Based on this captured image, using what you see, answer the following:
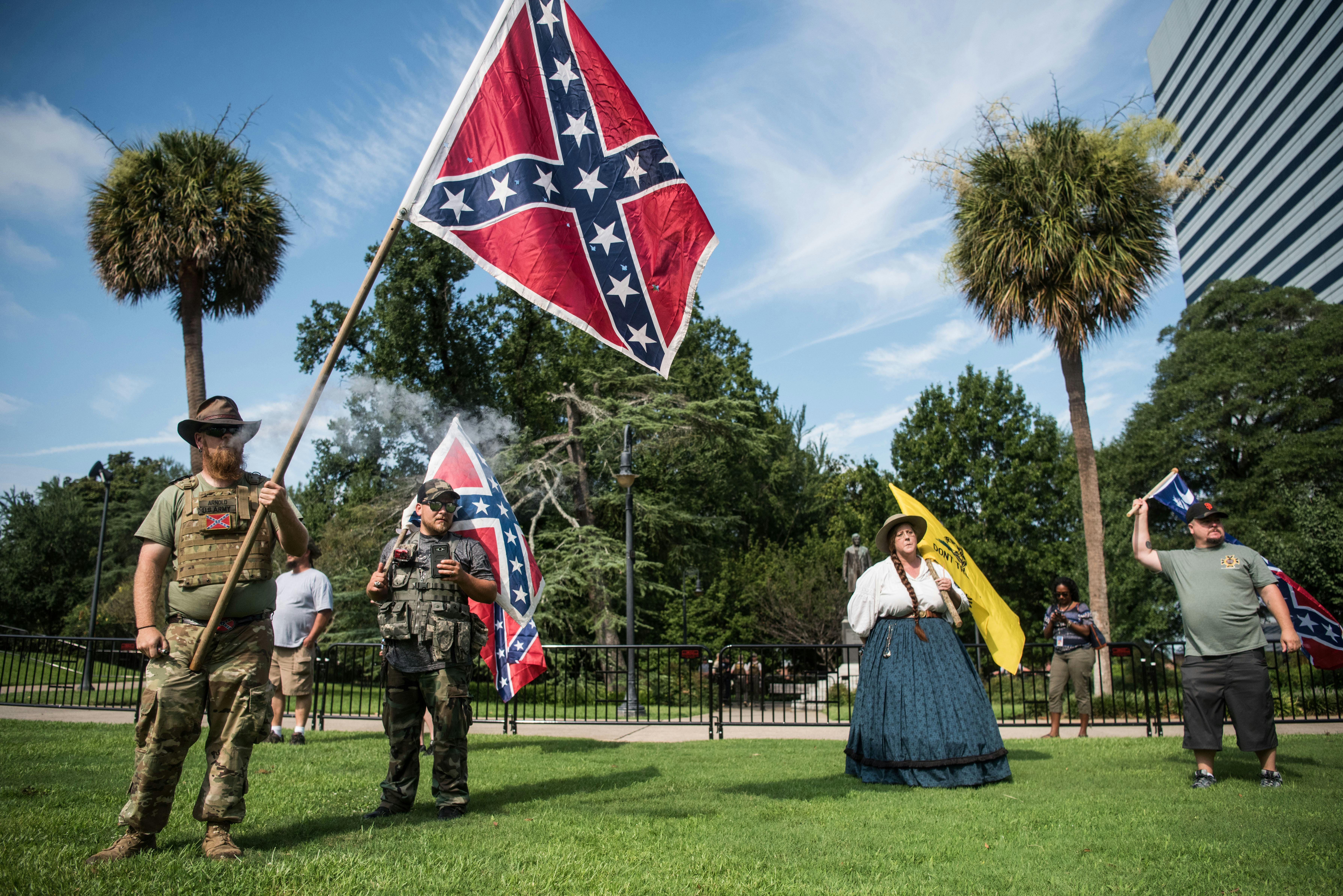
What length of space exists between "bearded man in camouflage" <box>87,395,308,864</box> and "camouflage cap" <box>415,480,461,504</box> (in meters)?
1.01

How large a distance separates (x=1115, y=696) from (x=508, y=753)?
1145 centimetres

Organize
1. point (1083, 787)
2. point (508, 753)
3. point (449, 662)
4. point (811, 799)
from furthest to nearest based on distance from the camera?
1. point (508, 753)
2. point (1083, 787)
3. point (811, 799)
4. point (449, 662)

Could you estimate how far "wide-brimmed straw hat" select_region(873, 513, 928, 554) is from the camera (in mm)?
6219

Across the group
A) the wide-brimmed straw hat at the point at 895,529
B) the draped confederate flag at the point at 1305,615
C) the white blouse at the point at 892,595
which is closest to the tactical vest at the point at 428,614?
the white blouse at the point at 892,595

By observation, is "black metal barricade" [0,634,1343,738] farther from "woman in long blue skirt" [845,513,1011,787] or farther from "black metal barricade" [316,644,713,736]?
"woman in long blue skirt" [845,513,1011,787]

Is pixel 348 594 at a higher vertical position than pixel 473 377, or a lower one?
lower

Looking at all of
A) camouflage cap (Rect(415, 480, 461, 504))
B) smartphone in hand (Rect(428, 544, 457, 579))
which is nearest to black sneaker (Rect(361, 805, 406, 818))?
smartphone in hand (Rect(428, 544, 457, 579))

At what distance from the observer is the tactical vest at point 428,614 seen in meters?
4.63

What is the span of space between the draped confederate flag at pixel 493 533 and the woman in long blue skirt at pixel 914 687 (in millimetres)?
2769

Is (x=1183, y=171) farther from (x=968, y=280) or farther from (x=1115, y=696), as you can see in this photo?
(x=1115, y=696)

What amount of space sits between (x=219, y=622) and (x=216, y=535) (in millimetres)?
409

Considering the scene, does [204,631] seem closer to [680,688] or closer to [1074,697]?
[680,688]

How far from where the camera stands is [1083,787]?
18.2ft

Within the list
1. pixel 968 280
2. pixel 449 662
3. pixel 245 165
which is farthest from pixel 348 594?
pixel 449 662
